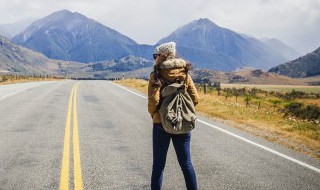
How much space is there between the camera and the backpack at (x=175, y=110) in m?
4.56

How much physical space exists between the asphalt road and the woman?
50.1 inches

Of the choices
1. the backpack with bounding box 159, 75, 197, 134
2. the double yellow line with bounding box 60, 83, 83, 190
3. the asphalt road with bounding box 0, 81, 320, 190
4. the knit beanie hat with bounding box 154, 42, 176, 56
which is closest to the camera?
the backpack with bounding box 159, 75, 197, 134

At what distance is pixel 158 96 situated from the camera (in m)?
4.62

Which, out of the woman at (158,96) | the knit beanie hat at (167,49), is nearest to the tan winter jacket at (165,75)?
the woman at (158,96)

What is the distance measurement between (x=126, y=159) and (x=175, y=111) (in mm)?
3252

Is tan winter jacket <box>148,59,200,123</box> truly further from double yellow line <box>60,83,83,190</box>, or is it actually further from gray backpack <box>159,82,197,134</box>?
double yellow line <box>60,83,83,190</box>

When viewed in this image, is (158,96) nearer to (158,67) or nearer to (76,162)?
(158,67)

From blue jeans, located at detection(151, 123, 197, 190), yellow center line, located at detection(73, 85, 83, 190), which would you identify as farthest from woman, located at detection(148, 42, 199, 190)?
yellow center line, located at detection(73, 85, 83, 190)

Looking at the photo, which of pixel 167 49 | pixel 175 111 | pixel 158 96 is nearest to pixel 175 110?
pixel 175 111

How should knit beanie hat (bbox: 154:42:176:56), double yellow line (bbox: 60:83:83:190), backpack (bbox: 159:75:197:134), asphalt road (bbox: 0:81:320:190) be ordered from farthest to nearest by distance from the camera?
asphalt road (bbox: 0:81:320:190)
double yellow line (bbox: 60:83:83:190)
knit beanie hat (bbox: 154:42:176:56)
backpack (bbox: 159:75:197:134)

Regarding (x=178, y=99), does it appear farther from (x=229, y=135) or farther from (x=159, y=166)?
(x=229, y=135)

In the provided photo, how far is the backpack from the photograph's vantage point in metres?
4.56

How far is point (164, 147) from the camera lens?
188 inches

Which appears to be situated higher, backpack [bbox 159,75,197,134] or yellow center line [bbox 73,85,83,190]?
backpack [bbox 159,75,197,134]
